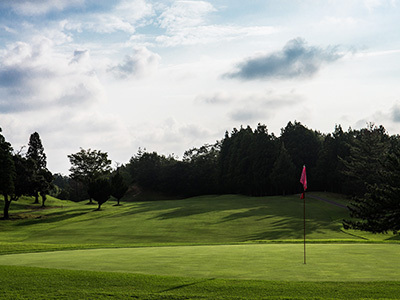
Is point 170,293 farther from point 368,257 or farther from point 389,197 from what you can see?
point 389,197

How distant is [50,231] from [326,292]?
41.6 metres

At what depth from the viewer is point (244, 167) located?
93312 mm

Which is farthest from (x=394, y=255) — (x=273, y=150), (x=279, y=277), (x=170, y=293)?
(x=273, y=150)

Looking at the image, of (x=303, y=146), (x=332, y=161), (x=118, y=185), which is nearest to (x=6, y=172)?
(x=118, y=185)

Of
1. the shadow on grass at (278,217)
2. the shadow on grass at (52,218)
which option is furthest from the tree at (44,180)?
the shadow on grass at (278,217)

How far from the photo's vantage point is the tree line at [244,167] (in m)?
66.9

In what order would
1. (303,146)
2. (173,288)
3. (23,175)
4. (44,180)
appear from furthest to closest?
(303,146)
(44,180)
(23,175)
(173,288)

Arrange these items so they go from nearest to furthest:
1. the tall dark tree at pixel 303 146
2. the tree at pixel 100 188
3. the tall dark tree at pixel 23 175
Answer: the tall dark tree at pixel 23 175 < the tree at pixel 100 188 < the tall dark tree at pixel 303 146

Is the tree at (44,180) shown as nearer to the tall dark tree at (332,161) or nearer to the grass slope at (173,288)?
the tall dark tree at (332,161)

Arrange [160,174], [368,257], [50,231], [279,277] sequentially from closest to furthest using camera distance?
[279,277] → [368,257] → [50,231] → [160,174]

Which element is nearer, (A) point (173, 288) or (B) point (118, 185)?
(A) point (173, 288)

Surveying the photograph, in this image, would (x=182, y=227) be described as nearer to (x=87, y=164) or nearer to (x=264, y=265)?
(x=264, y=265)

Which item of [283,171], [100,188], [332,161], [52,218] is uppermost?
[332,161]

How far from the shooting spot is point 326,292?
9.60 meters
